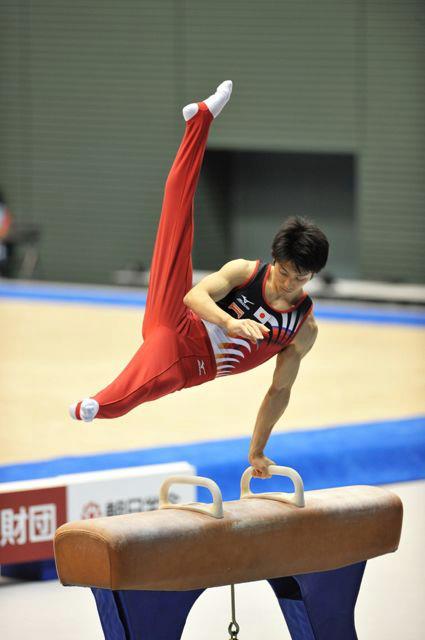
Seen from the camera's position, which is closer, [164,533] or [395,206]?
[164,533]

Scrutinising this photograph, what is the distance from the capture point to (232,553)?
3.55 meters

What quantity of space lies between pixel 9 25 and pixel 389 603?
10927 millimetres

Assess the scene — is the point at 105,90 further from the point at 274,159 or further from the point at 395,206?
the point at 395,206

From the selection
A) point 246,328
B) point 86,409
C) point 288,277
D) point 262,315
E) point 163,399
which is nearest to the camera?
point 246,328

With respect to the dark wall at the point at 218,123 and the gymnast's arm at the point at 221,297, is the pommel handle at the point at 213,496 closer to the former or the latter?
the gymnast's arm at the point at 221,297

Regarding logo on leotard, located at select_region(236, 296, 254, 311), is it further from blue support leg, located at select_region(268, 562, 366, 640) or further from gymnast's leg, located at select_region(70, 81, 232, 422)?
blue support leg, located at select_region(268, 562, 366, 640)

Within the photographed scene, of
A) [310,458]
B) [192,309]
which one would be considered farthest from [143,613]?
[310,458]

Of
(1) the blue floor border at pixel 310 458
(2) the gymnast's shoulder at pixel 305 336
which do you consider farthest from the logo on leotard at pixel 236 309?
(1) the blue floor border at pixel 310 458

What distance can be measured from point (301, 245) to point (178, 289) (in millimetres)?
451

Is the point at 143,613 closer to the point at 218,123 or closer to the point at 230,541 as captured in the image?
the point at 230,541

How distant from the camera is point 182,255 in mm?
3627

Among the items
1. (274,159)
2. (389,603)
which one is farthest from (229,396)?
(274,159)

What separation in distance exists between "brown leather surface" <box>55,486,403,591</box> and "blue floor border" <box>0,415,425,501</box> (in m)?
1.94

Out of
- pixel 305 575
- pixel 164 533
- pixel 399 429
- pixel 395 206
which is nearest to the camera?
pixel 164 533
